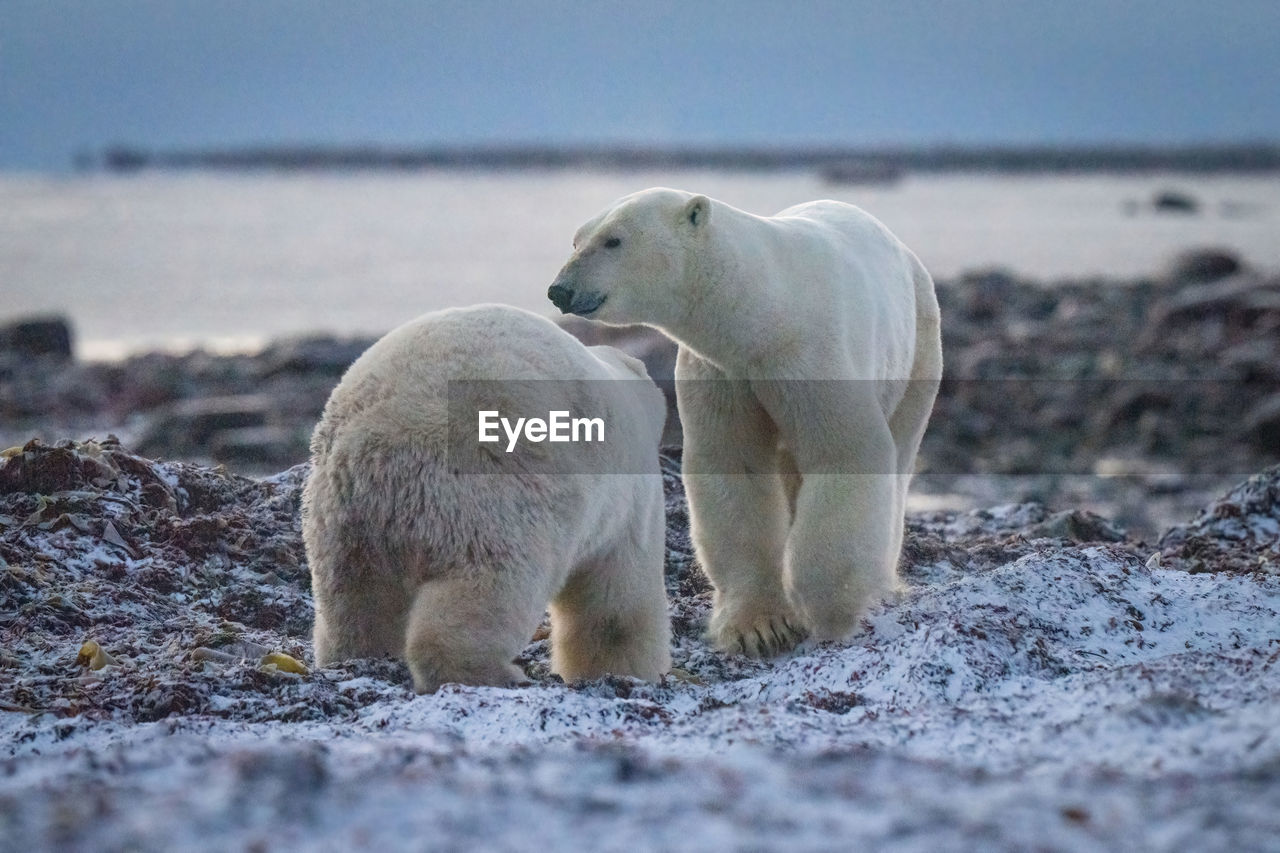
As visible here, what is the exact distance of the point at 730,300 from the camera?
17.9 ft

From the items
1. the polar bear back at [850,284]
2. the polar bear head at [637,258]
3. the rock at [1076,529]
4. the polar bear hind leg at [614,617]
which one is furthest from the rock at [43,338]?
the polar bear hind leg at [614,617]

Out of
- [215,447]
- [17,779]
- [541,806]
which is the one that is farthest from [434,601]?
[215,447]

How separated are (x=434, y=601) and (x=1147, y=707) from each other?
2.01 meters

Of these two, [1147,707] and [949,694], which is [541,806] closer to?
[1147,707]

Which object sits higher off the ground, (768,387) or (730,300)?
(730,300)

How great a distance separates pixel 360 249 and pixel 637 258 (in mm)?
40596

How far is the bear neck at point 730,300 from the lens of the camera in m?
5.45

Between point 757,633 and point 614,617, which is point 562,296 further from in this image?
point 757,633

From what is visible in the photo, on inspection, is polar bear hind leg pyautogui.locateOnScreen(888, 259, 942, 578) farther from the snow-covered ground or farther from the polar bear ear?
the polar bear ear

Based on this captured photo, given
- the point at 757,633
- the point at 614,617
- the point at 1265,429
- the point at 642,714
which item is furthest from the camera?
the point at 1265,429

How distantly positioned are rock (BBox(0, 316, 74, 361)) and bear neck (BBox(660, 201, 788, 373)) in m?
16.0

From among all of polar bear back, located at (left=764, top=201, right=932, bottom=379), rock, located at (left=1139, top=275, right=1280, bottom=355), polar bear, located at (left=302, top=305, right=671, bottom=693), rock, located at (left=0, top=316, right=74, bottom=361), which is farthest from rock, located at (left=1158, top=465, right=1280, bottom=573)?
rock, located at (left=0, top=316, right=74, bottom=361)

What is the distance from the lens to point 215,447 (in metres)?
14.3

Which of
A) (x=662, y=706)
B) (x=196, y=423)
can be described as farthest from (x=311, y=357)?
(x=662, y=706)
